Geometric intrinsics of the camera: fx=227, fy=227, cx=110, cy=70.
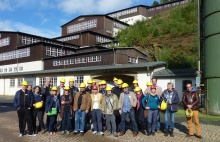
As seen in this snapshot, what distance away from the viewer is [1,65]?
149 ft

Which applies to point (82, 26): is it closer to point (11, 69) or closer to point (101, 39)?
point (101, 39)

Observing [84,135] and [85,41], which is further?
[85,41]

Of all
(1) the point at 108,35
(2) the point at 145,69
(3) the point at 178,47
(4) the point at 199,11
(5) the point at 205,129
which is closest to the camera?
(5) the point at 205,129

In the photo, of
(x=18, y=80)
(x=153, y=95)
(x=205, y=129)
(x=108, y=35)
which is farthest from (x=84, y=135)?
(x=108, y=35)

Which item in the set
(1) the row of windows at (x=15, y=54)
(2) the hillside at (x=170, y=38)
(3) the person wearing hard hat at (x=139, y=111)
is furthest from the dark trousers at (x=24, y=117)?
(1) the row of windows at (x=15, y=54)

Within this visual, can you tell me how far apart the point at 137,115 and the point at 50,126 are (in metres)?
3.12

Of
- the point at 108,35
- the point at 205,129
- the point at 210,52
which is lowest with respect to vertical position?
the point at 205,129

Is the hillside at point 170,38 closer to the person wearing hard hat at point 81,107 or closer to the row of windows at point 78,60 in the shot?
the row of windows at point 78,60

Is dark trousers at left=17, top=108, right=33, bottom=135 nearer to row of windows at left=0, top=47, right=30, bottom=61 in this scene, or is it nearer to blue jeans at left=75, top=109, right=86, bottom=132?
blue jeans at left=75, top=109, right=86, bottom=132

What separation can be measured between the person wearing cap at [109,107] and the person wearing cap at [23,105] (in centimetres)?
254

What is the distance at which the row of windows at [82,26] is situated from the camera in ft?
175

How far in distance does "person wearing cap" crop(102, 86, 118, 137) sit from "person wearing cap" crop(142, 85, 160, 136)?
1.03m

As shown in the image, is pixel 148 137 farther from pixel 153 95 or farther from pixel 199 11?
pixel 199 11

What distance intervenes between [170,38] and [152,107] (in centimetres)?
3675
